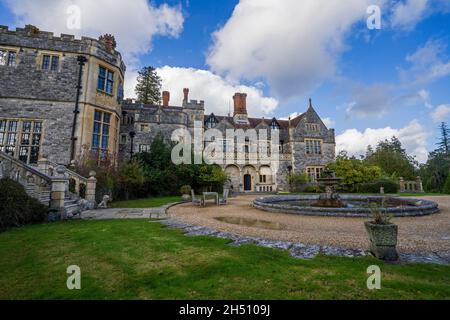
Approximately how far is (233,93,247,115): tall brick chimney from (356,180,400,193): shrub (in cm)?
1765

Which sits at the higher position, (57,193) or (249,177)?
(249,177)

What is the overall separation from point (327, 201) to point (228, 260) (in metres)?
8.67

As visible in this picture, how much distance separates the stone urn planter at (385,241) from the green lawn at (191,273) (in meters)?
0.29

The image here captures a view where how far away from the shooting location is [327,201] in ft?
34.5

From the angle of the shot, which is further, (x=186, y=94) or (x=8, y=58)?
(x=186, y=94)

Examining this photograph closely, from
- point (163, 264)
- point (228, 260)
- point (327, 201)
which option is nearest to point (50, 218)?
point (163, 264)

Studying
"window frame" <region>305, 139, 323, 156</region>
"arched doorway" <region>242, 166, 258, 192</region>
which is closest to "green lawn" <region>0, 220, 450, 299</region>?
"arched doorway" <region>242, 166, 258, 192</region>

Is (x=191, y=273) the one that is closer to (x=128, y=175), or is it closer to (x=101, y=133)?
(x=128, y=175)

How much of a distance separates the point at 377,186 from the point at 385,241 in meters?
24.0

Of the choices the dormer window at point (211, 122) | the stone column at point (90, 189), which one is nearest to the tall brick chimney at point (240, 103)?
the dormer window at point (211, 122)

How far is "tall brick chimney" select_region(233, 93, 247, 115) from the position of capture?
31.8 meters

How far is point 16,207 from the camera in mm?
6215

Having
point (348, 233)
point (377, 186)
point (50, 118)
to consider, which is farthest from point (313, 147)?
A: point (50, 118)
